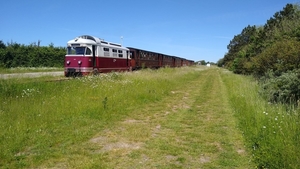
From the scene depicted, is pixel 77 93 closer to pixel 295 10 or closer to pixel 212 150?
pixel 212 150

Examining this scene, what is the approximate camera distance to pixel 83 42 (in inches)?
689

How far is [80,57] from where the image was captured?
56.9ft

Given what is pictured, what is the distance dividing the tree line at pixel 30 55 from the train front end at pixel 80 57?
1940 centimetres

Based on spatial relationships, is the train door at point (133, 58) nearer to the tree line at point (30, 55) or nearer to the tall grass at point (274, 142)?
the tree line at point (30, 55)

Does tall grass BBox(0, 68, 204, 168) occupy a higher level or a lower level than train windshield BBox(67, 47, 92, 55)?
lower

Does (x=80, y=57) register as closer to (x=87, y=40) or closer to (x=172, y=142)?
(x=87, y=40)

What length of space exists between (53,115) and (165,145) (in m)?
3.51

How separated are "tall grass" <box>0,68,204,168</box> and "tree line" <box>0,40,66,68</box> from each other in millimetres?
27286

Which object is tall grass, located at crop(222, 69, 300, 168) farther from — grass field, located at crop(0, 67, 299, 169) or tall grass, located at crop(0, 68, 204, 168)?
tall grass, located at crop(0, 68, 204, 168)

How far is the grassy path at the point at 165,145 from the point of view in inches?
165

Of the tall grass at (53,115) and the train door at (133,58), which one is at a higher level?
the train door at (133,58)

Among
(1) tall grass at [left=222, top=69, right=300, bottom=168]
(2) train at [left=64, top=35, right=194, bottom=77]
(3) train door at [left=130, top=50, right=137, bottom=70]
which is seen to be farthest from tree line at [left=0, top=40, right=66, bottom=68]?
(1) tall grass at [left=222, top=69, right=300, bottom=168]

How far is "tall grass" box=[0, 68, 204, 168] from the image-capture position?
4555 mm

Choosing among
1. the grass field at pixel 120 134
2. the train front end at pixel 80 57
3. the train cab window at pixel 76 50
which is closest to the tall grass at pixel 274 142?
the grass field at pixel 120 134
